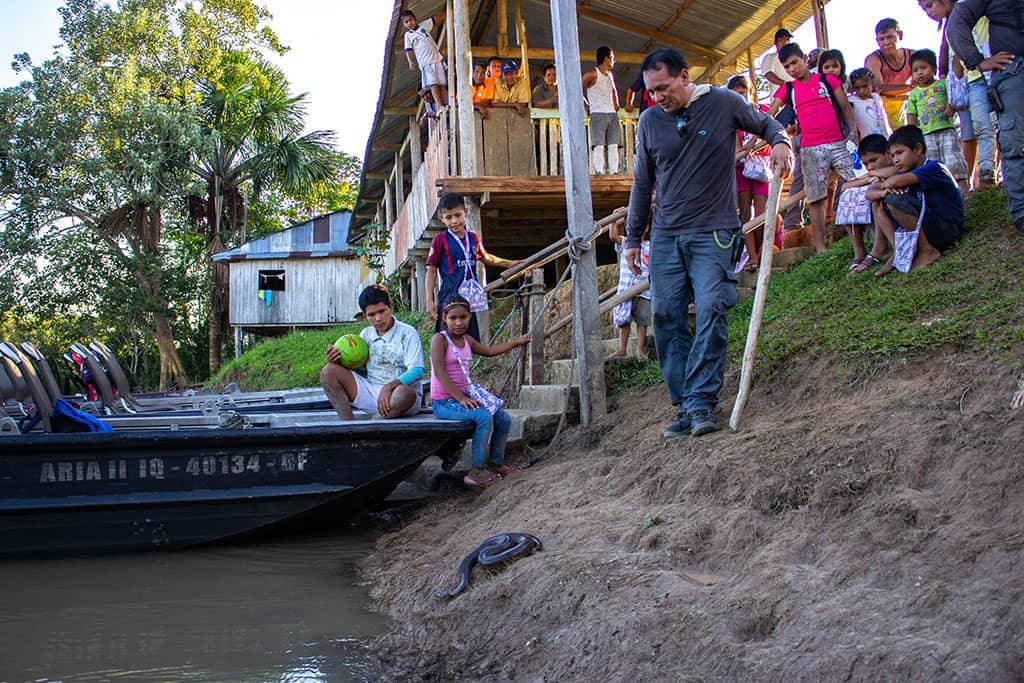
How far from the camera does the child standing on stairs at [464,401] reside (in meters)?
5.79

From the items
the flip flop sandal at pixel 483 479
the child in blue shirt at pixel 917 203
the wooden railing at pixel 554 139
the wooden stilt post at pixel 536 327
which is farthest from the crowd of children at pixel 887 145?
the wooden railing at pixel 554 139

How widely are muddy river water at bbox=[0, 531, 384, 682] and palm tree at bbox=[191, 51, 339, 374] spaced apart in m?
25.3

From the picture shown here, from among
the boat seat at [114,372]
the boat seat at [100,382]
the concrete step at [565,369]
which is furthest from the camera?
the boat seat at [114,372]

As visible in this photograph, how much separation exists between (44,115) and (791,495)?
95.2ft

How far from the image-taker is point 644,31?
45.0 ft

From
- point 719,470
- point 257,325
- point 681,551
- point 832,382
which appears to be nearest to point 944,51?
point 832,382

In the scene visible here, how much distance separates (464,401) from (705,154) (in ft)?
7.10

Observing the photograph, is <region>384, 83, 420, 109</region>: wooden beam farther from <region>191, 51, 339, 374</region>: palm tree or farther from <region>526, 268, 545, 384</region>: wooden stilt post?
<region>191, 51, 339, 374</region>: palm tree

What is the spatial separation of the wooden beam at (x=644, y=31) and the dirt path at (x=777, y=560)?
32.6 ft

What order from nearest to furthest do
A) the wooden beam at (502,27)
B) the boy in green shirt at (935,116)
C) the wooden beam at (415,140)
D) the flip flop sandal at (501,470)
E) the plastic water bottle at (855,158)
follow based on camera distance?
the flip flop sandal at (501,470), the boy in green shirt at (935,116), the plastic water bottle at (855,158), the wooden beam at (502,27), the wooden beam at (415,140)

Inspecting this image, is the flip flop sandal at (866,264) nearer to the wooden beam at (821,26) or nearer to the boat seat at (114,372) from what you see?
the wooden beam at (821,26)

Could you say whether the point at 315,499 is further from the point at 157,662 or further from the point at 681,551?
the point at 681,551

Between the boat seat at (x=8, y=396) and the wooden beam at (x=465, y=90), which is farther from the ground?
the wooden beam at (x=465, y=90)

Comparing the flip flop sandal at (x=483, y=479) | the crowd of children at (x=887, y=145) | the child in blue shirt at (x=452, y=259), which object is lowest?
the flip flop sandal at (x=483, y=479)
